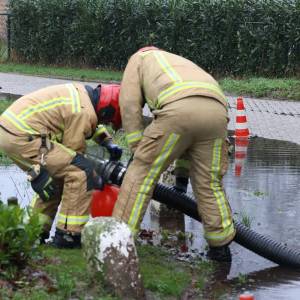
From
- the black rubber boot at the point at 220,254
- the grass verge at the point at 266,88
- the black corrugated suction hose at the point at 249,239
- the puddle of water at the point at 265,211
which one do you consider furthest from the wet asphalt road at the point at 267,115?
the black rubber boot at the point at 220,254

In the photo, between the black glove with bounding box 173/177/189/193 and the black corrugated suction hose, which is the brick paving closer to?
the black glove with bounding box 173/177/189/193

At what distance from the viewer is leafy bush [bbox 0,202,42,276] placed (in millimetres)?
4793

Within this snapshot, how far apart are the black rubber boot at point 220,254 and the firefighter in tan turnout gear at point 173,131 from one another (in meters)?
0.13

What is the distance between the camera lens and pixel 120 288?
4.88 metres

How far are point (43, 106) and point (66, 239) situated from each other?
0.97 m

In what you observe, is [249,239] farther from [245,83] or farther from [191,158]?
[245,83]

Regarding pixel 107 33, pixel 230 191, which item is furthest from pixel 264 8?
pixel 230 191

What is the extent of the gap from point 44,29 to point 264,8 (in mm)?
8101

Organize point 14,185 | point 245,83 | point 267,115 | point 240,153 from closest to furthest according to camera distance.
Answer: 1. point 14,185
2. point 240,153
3. point 267,115
4. point 245,83

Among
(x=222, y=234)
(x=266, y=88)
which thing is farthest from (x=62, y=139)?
(x=266, y=88)

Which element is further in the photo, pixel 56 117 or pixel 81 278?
pixel 56 117

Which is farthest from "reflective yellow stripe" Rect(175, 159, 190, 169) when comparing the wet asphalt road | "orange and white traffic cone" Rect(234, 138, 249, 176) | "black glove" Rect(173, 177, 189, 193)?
the wet asphalt road

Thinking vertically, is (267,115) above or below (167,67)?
below

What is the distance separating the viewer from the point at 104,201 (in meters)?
5.96
